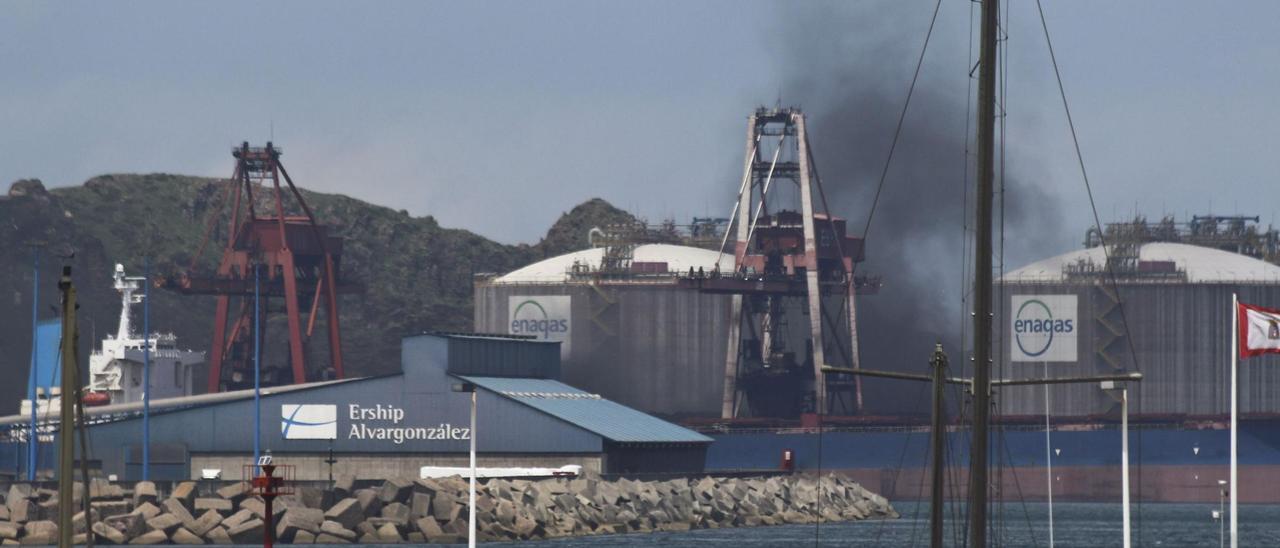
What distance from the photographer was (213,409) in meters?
94.0

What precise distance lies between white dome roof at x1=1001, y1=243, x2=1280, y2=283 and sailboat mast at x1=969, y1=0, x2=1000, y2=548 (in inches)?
4266

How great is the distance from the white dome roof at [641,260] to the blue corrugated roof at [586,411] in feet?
116

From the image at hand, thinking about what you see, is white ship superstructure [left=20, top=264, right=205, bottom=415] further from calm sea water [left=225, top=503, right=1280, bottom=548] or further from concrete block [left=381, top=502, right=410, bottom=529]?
concrete block [left=381, top=502, right=410, bottom=529]

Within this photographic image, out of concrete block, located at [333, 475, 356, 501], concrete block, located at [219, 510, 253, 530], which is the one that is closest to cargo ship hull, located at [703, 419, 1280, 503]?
concrete block, located at [333, 475, 356, 501]

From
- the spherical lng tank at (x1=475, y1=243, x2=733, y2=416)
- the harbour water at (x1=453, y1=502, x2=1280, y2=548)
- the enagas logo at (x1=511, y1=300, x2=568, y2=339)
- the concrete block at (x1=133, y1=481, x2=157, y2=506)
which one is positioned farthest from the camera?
the enagas logo at (x1=511, y1=300, x2=568, y2=339)

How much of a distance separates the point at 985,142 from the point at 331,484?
5421 centimetres

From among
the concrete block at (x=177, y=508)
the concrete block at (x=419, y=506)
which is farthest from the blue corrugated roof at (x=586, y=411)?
the concrete block at (x=177, y=508)

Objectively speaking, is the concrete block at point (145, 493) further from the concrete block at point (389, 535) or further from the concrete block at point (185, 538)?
the concrete block at point (389, 535)

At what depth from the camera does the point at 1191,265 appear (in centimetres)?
13500

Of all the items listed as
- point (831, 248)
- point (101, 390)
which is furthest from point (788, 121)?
point (101, 390)

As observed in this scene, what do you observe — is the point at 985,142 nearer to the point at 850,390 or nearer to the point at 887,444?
the point at 887,444

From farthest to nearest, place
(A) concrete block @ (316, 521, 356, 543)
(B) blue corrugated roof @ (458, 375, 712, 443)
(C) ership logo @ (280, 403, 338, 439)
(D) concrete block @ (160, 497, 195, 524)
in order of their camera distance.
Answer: (C) ership logo @ (280, 403, 338, 439), (B) blue corrugated roof @ (458, 375, 712, 443), (D) concrete block @ (160, 497, 195, 524), (A) concrete block @ (316, 521, 356, 543)

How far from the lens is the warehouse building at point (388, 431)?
90.2 m

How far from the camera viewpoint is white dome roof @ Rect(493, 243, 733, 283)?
14125 centimetres
